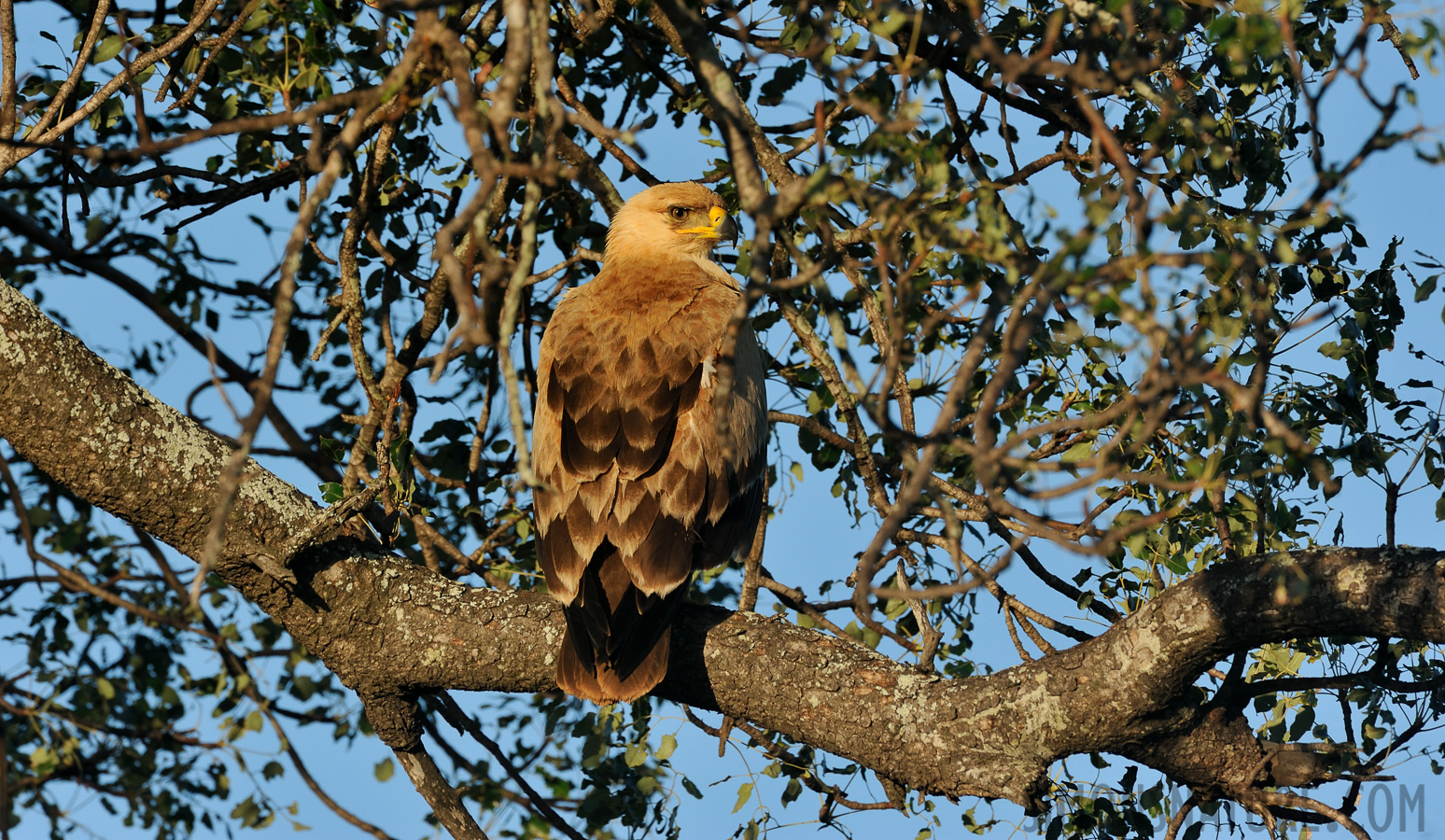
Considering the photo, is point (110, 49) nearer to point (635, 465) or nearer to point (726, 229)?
point (635, 465)

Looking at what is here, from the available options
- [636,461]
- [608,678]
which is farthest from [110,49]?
[608,678]

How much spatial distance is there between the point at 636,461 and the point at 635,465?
0.01m

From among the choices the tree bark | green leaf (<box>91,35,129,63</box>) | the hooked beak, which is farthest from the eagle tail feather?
green leaf (<box>91,35,129,63</box>)

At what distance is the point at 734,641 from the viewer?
11.2ft

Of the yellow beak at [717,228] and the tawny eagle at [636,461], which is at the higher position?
the yellow beak at [717,228]

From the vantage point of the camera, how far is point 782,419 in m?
3.90

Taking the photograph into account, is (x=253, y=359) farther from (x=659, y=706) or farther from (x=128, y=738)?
(x=659, y=706)

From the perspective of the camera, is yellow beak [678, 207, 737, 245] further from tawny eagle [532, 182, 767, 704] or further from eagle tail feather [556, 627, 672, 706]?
eagle tail feather [556, 627, 672, 706]

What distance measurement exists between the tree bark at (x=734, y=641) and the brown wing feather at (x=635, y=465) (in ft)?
0.60

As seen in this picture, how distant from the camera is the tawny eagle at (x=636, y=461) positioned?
336cm

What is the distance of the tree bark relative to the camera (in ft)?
9.52

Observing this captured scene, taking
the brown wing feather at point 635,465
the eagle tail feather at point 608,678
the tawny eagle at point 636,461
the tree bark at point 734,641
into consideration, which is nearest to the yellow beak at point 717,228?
the tawny eagle at point 636,461

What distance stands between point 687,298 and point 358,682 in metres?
1.63

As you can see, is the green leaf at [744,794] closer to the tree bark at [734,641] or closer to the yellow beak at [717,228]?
the tree bark at [734,641]
